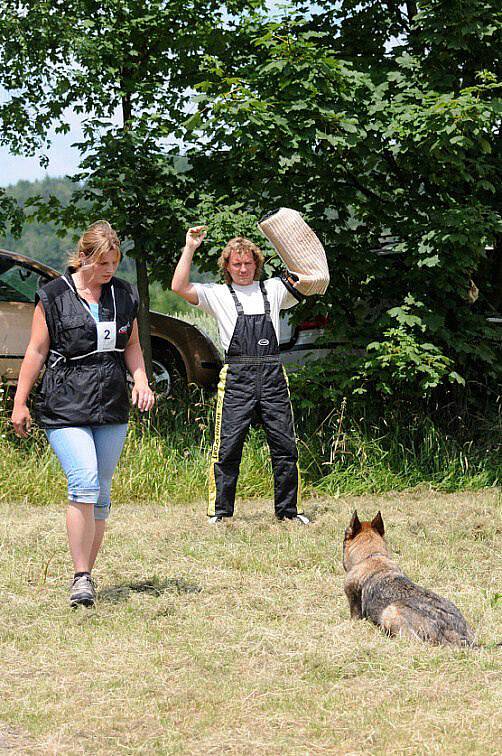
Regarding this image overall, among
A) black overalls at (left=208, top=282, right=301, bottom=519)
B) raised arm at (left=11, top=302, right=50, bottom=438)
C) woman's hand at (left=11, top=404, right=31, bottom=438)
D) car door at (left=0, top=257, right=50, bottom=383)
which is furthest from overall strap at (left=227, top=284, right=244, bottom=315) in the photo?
car door at (left=0, top=257, right=50, bottom=383)

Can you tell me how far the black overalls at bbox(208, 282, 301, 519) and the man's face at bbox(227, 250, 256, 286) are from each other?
10 cm

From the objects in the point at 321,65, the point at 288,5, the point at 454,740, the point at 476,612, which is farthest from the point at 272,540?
the point at 288,5

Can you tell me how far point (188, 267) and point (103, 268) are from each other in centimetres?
157

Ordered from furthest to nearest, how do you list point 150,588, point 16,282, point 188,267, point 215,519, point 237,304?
1. point 16,282
2. point 215,519
3. point 237,304
4. point 188,267
5. point 150,588

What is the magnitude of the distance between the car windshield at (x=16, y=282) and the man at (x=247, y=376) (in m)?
3.69

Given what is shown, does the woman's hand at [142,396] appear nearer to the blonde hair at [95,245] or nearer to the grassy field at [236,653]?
the blonde hair at [95,245]

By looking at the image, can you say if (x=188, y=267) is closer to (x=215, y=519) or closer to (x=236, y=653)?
(x=215, y=519)

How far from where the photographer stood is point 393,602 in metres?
4.18

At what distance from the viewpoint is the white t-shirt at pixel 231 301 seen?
6734 mm

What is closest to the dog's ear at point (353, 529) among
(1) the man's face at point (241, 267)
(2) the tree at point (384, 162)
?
(1) the man's face at point (241, 267)

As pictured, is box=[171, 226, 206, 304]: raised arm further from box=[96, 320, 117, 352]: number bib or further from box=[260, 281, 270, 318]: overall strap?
box=[96, 320, 117, 352]: number bib

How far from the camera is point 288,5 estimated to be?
8234mm

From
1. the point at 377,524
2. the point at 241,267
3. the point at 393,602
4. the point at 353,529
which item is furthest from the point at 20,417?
the point at 241,267

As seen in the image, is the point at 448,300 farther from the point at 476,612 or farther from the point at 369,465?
the point at 476,612
